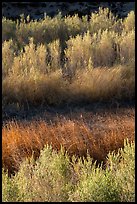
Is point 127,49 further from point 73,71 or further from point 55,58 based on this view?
point 55,58

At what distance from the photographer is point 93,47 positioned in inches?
659

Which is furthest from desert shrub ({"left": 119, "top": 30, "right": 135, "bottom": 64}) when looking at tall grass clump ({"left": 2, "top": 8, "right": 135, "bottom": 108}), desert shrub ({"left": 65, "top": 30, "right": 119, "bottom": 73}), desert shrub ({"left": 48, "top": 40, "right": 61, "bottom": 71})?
desert shrub ({"left": 48, "top": 40, "right": 61, "bottom": 71})

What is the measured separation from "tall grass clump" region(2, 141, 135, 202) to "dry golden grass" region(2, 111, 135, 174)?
2.10 metres

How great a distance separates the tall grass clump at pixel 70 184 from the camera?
580 centimetres

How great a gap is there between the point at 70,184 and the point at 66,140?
3.35 meters

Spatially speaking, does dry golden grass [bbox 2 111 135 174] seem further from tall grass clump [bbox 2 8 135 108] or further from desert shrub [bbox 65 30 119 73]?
desert shrub [bbox 65 30 119 73]

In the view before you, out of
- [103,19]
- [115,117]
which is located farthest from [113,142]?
[103,19]

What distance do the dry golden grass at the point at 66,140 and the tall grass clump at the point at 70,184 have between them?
2104 millimetres

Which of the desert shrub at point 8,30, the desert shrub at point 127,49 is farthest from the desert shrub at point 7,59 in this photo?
the desert shrub at point 127,49

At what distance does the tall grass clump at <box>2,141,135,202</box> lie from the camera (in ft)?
19.0

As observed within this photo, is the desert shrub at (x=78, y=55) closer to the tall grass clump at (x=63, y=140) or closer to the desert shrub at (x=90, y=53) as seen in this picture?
the desert shrub at (x=90, y=53)

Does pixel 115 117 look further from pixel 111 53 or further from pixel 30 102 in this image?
pixel 111 53

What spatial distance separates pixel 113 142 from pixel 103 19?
43.4ft

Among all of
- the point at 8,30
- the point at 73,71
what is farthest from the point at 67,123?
the point at 8,30
